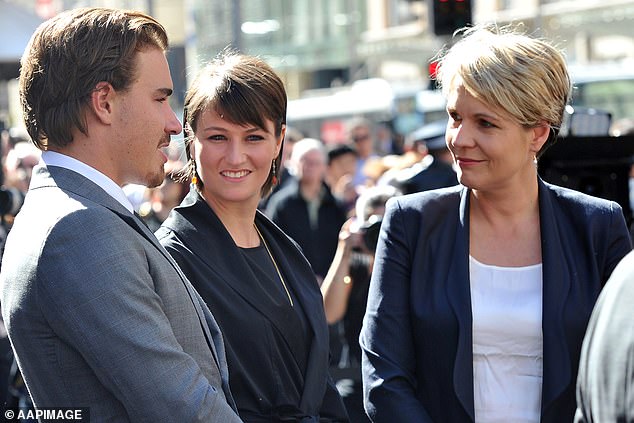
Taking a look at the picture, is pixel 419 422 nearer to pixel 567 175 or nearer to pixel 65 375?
pixel 65 375

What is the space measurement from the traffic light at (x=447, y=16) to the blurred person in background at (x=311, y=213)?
2824 mm

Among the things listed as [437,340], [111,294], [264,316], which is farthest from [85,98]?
[437,340]

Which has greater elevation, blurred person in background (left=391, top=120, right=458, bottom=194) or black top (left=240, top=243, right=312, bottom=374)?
black top (left=240, top=243, right=312, bottom=374)

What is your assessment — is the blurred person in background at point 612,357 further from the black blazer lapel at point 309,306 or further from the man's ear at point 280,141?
the man's ear at point 280,141

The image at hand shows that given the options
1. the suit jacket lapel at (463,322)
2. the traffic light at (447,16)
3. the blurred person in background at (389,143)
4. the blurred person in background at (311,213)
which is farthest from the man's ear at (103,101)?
the blurred person in background at (389,143)

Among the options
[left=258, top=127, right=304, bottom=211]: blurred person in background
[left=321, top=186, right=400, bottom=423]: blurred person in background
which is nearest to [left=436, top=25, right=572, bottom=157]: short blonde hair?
A: [left=321, top=186, right=400, bottom=423]: blurred person in background

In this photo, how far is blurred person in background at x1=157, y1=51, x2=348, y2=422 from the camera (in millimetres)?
2879

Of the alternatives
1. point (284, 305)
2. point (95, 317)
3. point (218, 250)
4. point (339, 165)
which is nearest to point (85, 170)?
point (95, 317)

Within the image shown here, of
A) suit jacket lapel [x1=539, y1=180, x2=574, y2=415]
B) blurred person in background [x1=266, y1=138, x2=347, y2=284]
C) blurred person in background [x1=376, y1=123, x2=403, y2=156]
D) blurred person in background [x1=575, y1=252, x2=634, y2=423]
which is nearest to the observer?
blurred person in background [x1=575, y1=252, x2=634, y2=423]

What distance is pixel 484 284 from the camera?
2.86 meters

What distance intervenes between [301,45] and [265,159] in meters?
37.7

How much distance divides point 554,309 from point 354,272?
7.72 feet

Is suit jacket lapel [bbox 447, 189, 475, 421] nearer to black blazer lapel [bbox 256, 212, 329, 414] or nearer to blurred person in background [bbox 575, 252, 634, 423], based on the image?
black blazer lapel [bbox 256, 212, 329, 414]

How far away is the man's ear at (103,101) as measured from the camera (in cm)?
227
